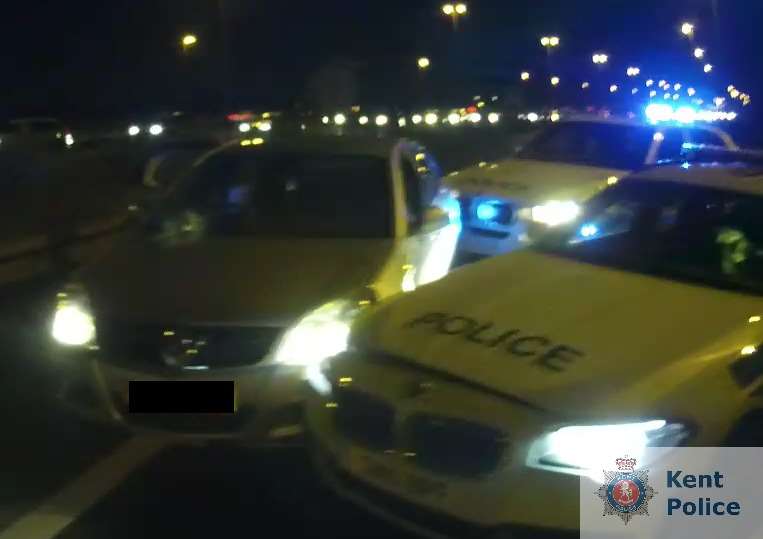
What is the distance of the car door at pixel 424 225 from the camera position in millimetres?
7043

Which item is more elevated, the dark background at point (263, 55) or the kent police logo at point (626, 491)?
the dark background at point (263, 55)

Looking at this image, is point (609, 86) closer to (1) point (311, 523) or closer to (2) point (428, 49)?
(2) point (428, 49)

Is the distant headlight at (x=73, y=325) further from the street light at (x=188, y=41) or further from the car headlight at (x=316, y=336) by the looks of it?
the street light at (x=188, y=41)

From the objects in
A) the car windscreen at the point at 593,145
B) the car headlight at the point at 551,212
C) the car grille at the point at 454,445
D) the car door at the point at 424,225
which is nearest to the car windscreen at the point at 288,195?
the car door at the point at 424,225

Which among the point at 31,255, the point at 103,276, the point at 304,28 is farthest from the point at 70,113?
the point at 103,276

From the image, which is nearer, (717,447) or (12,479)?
(717,447)

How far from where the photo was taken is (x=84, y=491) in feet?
17.8

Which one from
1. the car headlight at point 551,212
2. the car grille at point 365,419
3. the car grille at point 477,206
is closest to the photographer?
the car grille at point 365,419

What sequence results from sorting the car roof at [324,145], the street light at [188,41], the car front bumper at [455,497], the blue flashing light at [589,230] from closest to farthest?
1. the car front bumper at [455,497]
2. the blue flashing light at [589,230]
3. the car roof at [324,145]
4. the street light at [188,41]

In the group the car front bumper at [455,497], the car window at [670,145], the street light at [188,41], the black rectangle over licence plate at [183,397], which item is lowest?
the car front bumper at [455,497]

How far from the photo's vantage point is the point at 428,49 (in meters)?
78.0

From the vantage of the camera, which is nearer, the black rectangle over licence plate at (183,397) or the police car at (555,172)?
the black rectangle over licence plate at (183,397)

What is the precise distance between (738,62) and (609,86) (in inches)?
1743

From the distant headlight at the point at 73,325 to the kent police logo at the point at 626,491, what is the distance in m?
2.89
